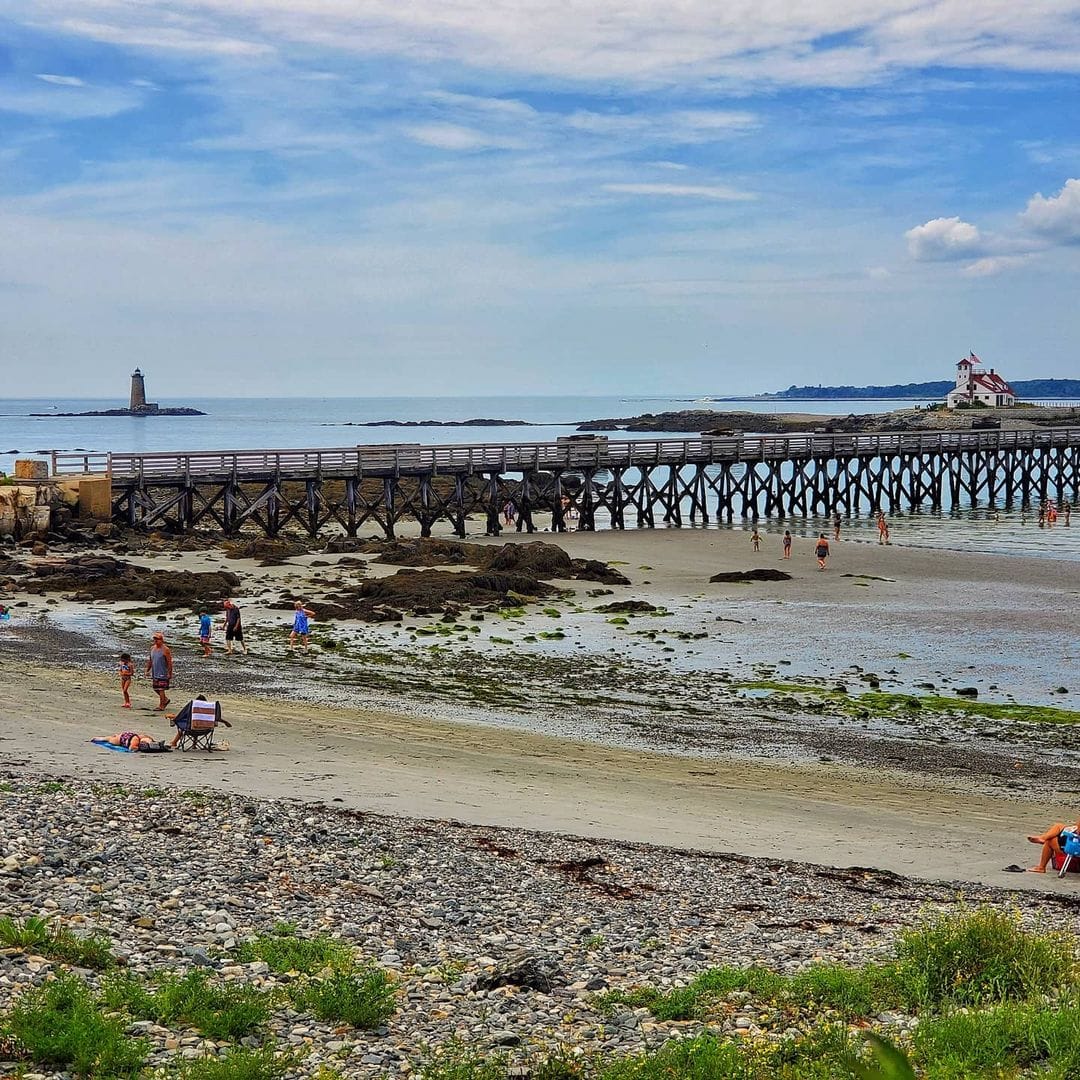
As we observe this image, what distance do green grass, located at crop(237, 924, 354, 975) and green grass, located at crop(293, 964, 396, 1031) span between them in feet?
0.77

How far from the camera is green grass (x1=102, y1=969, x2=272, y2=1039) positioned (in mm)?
7129

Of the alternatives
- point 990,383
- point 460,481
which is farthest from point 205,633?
point 990,383

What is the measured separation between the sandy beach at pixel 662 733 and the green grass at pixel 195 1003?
5.59 metres

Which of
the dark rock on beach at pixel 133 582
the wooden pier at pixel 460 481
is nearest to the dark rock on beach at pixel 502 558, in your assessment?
the wooden pier at pixel 460 481

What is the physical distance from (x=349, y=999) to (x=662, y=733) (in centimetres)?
1182

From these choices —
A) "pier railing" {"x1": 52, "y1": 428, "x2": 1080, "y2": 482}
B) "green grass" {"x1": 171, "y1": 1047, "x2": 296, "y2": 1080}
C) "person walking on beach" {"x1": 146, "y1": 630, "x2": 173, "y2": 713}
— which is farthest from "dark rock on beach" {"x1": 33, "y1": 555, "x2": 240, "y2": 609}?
"green grass" {"x1": 171, "y1": 1047, "x2": 296, "y2": 1080}

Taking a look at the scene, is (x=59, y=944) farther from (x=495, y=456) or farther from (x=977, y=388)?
(x=977, y=388)

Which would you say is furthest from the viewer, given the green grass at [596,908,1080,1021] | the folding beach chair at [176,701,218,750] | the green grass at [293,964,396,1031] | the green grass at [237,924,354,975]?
the folding beach chair at [176,701,218,750]

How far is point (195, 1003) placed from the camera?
7305 mm

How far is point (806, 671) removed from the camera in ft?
79.0

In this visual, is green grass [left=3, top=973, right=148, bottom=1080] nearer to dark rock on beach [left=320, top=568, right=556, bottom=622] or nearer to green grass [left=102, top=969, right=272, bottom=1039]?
green grass [left=102, top=969, right=272, bottom=1039]

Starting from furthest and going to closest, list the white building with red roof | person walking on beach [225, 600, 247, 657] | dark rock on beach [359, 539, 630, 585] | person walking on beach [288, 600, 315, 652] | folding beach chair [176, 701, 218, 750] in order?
1. the white building with red roof
2. dark rock on beach [359, 539, 630, 585]
3. person walking on beach [288, 600, 315, 652]
4. person walking on beach [225, 600, 247, 657]
5. folding beach chair [176, 701, 218, 750]

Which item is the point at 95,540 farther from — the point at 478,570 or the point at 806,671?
the point at 806,671

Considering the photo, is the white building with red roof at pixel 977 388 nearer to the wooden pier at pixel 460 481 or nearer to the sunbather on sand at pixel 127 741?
the wooden pier at pixel 460 481
